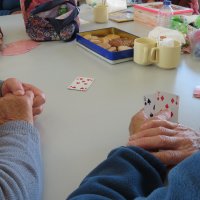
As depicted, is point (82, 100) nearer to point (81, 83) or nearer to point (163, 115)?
point (81, 83)

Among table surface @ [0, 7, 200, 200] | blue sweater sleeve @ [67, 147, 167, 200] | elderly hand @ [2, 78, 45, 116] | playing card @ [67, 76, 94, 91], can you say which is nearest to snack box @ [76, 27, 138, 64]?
table surface @ [0, 7, 200, 200]

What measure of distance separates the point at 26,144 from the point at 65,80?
1.44 feet

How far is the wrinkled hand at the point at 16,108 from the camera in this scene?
773 mm

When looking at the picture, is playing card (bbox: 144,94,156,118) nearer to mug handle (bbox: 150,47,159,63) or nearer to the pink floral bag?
mug handle (bbox: 150,47,159,63)

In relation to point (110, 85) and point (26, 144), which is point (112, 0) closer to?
point (110, 85)

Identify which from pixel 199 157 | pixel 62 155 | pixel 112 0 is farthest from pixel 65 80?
pixel 112 0

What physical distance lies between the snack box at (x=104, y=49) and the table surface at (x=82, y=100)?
0.08ft

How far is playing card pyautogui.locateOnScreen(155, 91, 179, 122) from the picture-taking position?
0.77m

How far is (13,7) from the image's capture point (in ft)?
11.0

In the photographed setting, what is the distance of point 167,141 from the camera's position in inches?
24.5

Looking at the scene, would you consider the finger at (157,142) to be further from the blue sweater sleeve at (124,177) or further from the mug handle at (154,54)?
the mug handle at (154,54)

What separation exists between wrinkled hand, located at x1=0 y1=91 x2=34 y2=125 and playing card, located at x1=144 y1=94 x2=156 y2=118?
0.94 feet

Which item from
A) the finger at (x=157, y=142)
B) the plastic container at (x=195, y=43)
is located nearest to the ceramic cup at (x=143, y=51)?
the plastic container at (x=195, y=43)

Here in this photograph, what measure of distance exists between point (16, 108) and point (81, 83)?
0.31 meters
